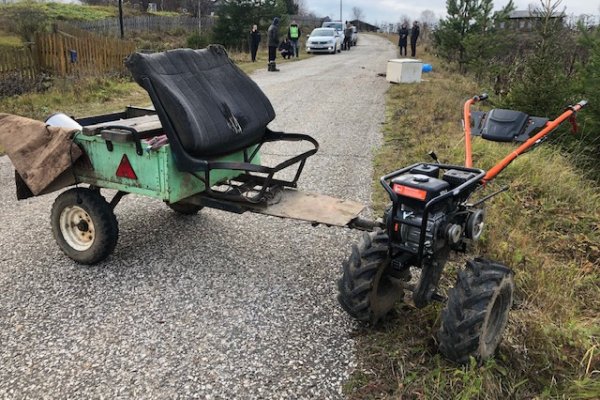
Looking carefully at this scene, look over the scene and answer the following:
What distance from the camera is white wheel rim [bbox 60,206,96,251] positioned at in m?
4.12

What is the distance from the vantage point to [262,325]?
343cm

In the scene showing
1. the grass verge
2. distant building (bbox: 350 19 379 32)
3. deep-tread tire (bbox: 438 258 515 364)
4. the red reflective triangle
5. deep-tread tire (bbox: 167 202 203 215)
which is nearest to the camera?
deep-tread tire (bbox: 438 258 515 364)

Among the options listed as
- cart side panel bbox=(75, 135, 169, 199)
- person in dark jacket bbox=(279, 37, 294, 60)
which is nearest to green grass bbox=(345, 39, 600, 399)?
cart side panel bbox=(75, 135, 169, 199)

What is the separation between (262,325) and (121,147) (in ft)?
5.49

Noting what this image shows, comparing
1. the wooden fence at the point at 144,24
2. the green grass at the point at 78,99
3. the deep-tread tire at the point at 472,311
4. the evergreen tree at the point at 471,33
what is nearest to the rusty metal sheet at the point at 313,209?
the deep-tread tire at the point at 472,311

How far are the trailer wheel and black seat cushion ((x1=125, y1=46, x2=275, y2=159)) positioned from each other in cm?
91

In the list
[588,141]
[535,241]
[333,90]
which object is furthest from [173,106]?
[333,90]

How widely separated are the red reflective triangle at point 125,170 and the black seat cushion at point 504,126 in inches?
106

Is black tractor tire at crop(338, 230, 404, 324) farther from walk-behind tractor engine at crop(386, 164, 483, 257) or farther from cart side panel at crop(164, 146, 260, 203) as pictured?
cart side panel at crop(164, 146, 260, 203)

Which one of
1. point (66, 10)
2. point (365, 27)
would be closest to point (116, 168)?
point (66, 10)

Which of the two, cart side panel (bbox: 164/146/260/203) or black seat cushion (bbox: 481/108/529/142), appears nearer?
cart side panel (bbox: 164/146/260/203)

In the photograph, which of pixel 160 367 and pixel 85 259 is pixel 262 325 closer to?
pixel 160 367

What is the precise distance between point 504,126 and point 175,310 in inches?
111

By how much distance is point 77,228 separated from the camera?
164 inches
